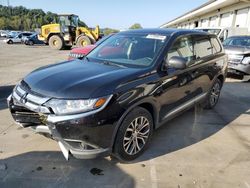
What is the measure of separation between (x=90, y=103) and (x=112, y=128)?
403mm

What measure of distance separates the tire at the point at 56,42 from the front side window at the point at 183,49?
19.6 metres

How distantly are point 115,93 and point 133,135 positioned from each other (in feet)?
2.42

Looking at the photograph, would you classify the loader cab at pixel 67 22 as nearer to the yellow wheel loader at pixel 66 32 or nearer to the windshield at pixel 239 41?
the yellow wheel loader at pixel 66 32

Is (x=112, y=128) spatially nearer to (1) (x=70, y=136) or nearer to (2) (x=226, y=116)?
(1) (x=70, y=136)

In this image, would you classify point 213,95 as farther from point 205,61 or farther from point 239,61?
point 239,61

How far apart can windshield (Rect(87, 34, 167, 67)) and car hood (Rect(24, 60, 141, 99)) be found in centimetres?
33

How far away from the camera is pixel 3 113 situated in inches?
191

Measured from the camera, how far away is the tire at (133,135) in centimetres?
299

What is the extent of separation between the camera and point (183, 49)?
13.4 ft

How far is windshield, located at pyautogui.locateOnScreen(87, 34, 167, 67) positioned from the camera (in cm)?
363

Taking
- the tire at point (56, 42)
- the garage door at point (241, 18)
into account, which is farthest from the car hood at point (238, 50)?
the tire at point (56, 42)

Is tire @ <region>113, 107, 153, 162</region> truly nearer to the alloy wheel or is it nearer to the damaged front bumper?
the alloy wheel

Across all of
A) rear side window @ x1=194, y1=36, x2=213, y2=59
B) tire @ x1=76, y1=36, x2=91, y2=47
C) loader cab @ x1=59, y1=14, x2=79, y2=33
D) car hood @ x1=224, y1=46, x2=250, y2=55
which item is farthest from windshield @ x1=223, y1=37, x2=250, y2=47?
loader cab @ x1=59, y1=14, x2=79, y2=33

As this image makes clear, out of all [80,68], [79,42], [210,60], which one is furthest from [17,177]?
[79,42]
